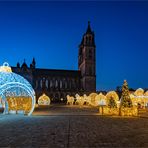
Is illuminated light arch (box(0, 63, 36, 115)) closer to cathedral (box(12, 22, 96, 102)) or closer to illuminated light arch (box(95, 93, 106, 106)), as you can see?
illuminated light arch (box(95, 93, 106, 106))

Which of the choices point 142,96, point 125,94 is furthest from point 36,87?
point 125,94

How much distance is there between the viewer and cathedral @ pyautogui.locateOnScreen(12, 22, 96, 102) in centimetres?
9006

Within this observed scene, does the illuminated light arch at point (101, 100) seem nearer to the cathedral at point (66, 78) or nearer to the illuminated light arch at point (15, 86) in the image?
the illuminated light arch at point (15, 86)

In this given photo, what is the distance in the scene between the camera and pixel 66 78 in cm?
9962

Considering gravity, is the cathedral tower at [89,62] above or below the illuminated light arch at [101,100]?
above

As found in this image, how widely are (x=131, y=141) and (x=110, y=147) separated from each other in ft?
4.70

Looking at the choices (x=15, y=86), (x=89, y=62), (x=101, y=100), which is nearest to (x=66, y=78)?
(x=89, y=62)

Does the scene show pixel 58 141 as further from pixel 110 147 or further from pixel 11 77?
pixel 11 77

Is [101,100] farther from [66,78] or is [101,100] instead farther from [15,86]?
[66,78]

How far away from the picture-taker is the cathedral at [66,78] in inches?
3546

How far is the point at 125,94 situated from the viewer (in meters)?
22.9

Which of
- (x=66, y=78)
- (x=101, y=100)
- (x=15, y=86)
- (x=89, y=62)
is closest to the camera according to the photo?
(x=15, y=86)

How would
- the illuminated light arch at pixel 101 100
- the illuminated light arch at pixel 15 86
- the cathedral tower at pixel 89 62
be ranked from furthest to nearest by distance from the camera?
the cathedral tower at pixel 89 62
the illuminated light arch at pixel 101 100
the illuminated light arch at pixel 15 86

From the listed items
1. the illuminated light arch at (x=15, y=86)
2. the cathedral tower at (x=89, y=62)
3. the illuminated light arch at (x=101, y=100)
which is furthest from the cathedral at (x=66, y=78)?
the illuminated light arch at (x=15, y=86)
